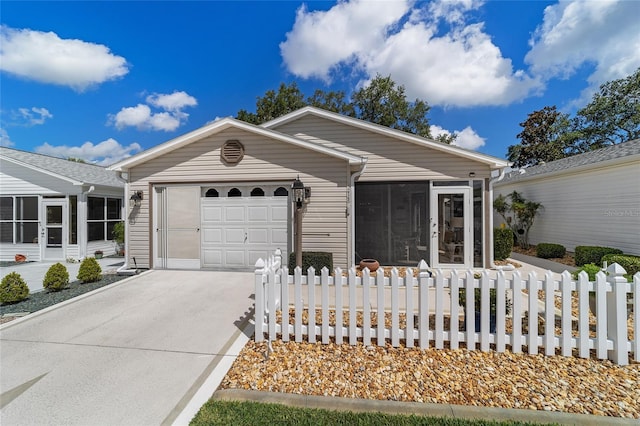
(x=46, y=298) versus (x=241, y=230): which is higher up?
(x=241, y=230)

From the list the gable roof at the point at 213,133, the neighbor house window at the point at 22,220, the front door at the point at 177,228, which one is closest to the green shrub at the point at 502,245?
the gable roof at the point at 213,133

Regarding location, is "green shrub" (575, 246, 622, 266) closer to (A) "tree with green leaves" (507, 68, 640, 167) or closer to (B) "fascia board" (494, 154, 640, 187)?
(B) "fascia board" (494, 154, 640, 187)

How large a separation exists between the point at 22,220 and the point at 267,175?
10454mm

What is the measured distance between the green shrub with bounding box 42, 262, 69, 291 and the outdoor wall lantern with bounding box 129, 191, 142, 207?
87.1 inches

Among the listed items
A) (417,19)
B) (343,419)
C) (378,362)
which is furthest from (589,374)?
(417,19)

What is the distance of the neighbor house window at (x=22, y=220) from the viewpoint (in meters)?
9.95

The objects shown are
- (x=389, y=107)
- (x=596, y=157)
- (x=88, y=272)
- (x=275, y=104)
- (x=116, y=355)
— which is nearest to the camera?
(x=116, y=355)

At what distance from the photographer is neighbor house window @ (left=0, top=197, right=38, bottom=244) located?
9.95 metres

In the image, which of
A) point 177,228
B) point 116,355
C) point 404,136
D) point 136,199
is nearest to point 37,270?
point 136,199

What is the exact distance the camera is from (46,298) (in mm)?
5238

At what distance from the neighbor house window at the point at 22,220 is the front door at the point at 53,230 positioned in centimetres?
43

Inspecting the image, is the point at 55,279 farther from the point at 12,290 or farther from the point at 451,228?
the point at 451,228

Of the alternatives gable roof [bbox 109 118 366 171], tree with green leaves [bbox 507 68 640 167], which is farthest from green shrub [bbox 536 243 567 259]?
tree with green leaves [bbox 507 68 640 167]

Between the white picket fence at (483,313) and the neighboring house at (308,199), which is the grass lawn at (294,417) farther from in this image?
the neighboring house at (308,199)
